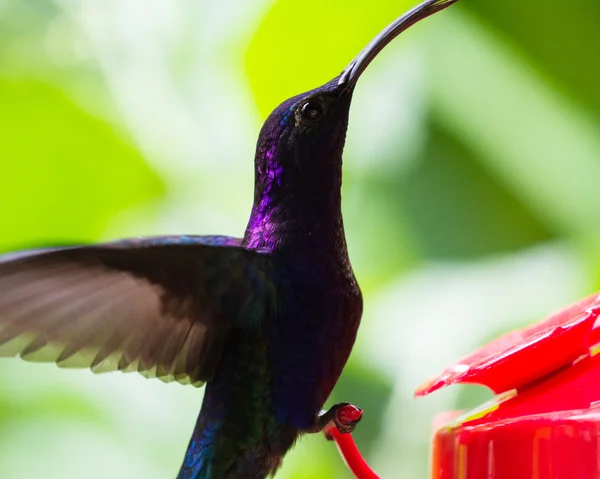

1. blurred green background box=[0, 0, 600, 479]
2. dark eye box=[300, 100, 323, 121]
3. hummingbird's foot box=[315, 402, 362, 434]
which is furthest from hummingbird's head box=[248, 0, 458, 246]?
blurred green background box=[0, 0, 600, 479]

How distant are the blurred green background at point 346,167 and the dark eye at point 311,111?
1.18m

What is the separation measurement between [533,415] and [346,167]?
5.34 ft

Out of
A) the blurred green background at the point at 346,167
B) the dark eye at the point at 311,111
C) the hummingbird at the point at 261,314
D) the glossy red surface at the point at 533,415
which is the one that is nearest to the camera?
the glossy red surface at the point at 533,415

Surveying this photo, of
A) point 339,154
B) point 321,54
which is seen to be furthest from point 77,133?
point 339,154

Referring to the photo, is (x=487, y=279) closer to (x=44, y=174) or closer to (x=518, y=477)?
(x=44, y=174)

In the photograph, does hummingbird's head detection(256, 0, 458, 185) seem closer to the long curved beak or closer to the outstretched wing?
the long curved beak

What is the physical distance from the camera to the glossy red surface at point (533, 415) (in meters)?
0.77

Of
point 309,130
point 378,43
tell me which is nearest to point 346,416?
point 309,130

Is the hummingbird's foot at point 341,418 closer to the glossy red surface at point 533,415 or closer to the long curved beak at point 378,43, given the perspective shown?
the glossy red surface at point 533,415

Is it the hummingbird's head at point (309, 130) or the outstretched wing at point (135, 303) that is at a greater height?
the hummingbird's head at point (309, 130)

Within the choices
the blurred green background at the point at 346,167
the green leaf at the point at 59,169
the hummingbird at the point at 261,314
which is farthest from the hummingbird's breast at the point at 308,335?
the green leaf at the point at 59,169

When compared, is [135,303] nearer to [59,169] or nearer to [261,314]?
[261,314]

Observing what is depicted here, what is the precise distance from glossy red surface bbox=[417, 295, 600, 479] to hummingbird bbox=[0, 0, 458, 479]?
0.16 metres

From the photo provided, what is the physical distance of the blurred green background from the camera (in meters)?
2.12
